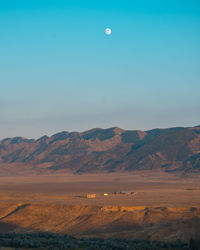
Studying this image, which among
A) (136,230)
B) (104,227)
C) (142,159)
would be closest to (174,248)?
(136,230)

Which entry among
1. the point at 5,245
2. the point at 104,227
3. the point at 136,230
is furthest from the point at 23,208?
the point at 5,245

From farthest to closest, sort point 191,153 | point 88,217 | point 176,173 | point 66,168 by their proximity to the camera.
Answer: point 66,168 < point 191,153 < point 176,173 < point 88,217

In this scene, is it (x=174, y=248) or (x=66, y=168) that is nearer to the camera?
(x=174, y=248)

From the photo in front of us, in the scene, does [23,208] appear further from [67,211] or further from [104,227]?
[104,227]

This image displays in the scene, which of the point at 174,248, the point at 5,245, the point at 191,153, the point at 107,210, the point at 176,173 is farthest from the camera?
the point at 191,153

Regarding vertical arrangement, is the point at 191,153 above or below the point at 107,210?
above

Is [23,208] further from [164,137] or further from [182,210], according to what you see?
[164,137]

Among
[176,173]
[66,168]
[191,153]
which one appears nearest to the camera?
[176,173]

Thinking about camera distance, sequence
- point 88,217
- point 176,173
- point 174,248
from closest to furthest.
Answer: point 174,248 < point 88,217 < point 176,173

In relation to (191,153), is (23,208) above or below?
below
